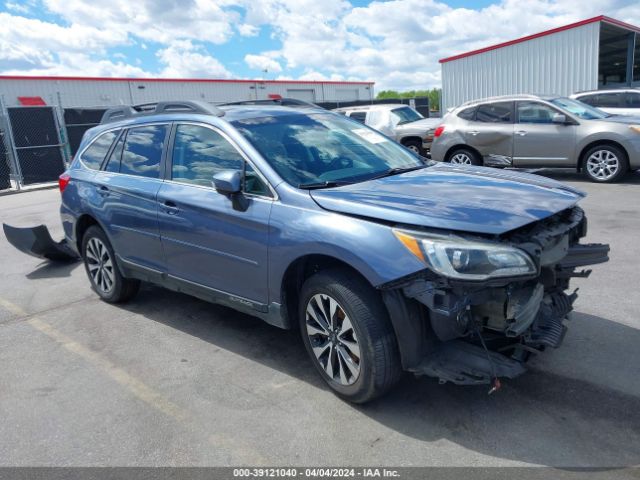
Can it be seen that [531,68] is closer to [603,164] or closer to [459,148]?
[459,148]

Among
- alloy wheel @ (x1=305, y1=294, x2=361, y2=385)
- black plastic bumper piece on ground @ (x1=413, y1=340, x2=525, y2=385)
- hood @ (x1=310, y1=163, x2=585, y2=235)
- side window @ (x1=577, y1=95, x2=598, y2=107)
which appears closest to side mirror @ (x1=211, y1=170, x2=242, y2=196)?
hood @ (x1=310, y1=163, x2=585, y2=235)

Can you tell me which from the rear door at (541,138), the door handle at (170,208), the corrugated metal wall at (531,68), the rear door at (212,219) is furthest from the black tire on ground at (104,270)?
the corrugated metal wall at (531,68)

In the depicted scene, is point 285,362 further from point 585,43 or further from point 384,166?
point 585,43

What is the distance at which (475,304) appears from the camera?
2854 mm

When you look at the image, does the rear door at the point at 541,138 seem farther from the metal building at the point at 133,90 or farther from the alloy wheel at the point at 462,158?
the metal building at the point at 133,90

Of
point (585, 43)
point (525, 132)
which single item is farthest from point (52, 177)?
point (585, 43)

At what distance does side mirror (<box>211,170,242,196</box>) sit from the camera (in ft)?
11.6

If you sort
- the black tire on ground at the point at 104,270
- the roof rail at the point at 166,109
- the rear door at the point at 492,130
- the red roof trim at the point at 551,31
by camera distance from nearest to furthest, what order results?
1. the roof rail at the point at 166,109
2. the black tire on ground at the point at 104,270
3. the rear door at the point at 492,130
4. the red roof trim at the point at 551,31

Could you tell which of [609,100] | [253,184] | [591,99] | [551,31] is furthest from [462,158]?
[551,31]

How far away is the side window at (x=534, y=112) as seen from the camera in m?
10.6

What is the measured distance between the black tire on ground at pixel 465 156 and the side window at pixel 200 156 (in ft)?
27.5

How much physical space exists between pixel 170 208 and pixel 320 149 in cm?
125

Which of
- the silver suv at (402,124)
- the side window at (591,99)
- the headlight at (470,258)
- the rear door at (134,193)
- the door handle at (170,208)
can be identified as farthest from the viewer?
the side window at (591,99)

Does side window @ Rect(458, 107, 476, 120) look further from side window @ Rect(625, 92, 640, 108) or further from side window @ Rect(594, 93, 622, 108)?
side window @ Rect(625, 92, 640, 108)
